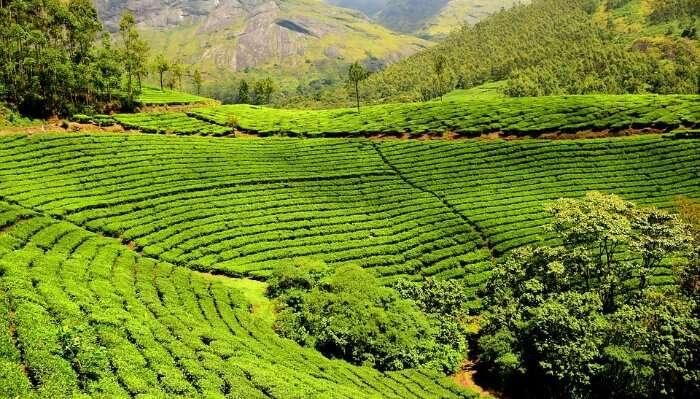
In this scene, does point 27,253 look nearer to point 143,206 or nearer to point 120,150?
point 143,206

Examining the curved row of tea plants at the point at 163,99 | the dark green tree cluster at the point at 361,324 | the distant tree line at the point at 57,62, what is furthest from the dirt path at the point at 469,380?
the curved row of tea plants at the point at 163,99

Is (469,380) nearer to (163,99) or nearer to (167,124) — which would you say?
(167,124)

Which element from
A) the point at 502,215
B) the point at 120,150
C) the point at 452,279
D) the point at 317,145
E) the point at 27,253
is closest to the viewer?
the point at 27,253

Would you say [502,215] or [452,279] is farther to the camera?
[502,215]

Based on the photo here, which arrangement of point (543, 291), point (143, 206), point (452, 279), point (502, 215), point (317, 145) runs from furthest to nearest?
point (317, 145) → point (502, 215) → point (143, 206) → point (452, 279) → point (543, 291)

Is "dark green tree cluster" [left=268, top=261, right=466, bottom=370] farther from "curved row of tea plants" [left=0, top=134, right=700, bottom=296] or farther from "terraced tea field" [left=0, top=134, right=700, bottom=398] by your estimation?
"curved row of tea plants" [left=0, top=134, right=700, bottom=296]

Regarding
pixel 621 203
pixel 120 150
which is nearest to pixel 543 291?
pixel 621 203
